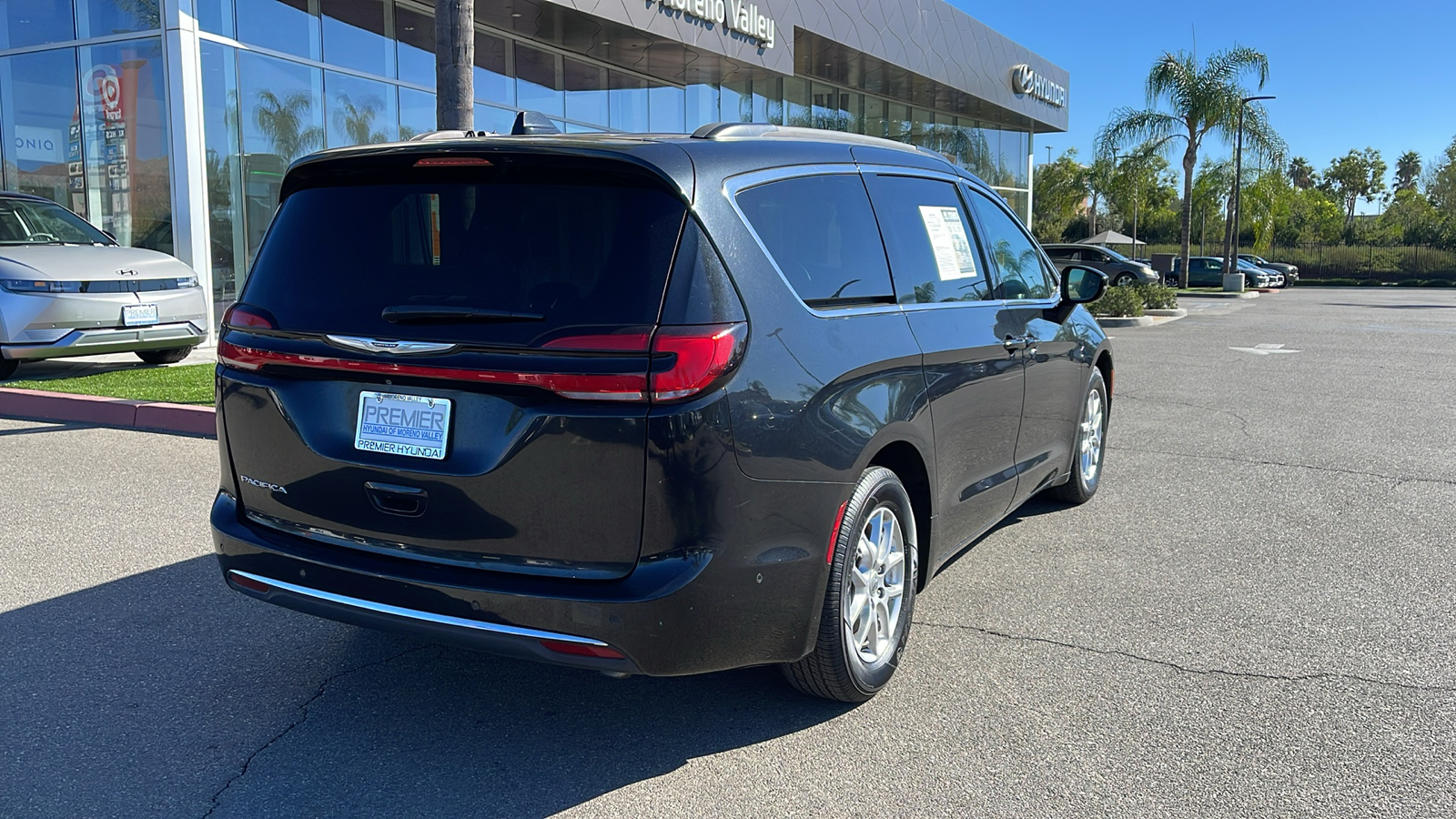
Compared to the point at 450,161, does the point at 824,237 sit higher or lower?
lower

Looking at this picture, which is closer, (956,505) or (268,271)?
(268,271)

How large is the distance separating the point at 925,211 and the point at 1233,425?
19.4 ft

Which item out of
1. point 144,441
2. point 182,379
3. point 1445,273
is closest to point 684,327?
point 144,441

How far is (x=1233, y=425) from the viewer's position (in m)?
9.10

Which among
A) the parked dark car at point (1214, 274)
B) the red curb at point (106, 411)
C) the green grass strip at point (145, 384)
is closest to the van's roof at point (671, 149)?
the red curb at point (106, 411)

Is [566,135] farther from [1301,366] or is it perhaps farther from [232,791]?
[1301,366]

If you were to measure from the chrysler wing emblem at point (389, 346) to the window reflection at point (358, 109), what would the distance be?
1294 cm

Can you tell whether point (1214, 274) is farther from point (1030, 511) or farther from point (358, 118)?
point (1030, 511)

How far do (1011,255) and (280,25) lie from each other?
12.5 metres

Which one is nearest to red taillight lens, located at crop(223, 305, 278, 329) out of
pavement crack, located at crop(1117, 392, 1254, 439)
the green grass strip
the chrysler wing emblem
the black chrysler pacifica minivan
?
the black chrysler pacifica minivan

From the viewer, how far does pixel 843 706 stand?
3.61 m

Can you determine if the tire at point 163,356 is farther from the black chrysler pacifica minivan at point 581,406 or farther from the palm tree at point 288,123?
the black chrysler pacifica minivan at point 581,406

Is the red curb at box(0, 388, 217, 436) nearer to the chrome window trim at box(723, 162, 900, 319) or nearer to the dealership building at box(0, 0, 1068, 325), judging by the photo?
the dealership building at box(0, 0, 1068, 325)

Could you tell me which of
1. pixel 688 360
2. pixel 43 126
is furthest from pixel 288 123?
pixel 688 360
